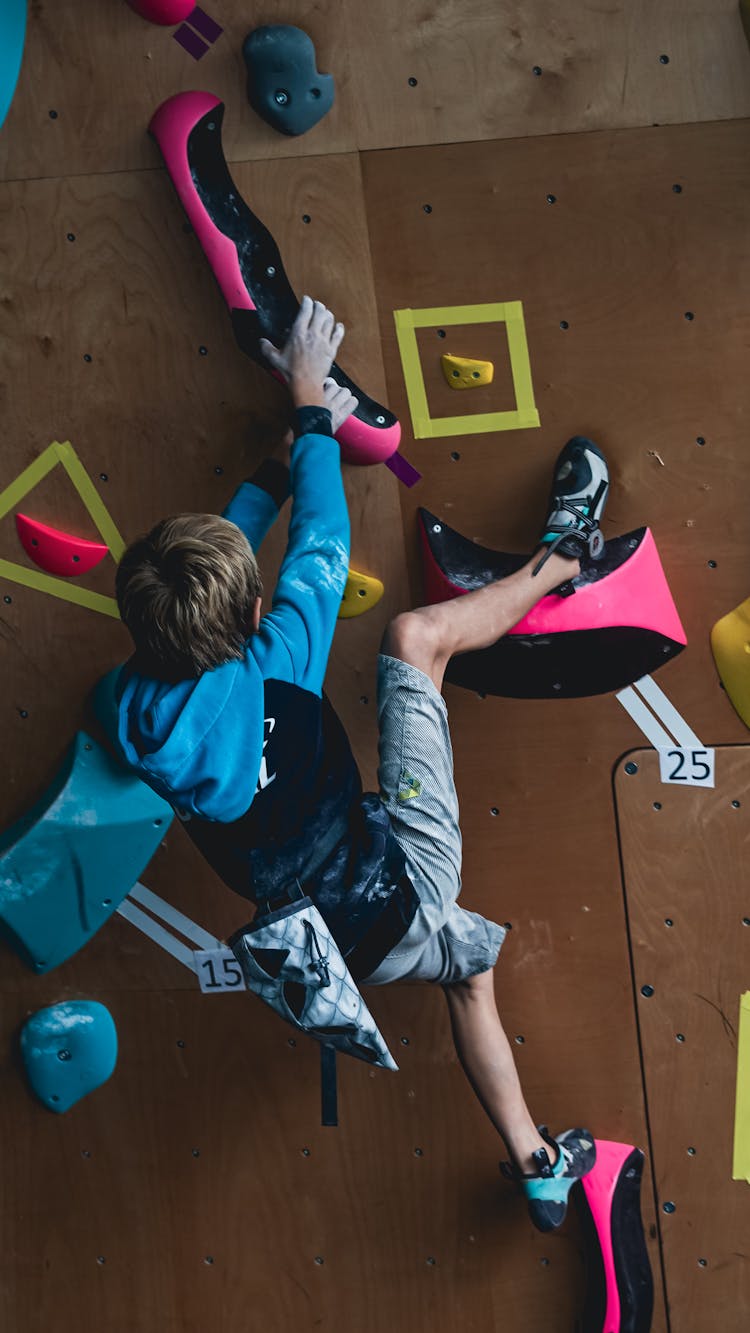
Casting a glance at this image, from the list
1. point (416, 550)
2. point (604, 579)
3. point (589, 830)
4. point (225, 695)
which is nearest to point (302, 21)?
point (416, 550)

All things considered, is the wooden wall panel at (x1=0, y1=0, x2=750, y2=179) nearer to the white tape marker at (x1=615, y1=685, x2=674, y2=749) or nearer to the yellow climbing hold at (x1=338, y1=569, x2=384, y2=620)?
the yellow climbing hold at (x1=338, y1=569, x2=384, y2=620)

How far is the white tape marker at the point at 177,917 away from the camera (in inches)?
105

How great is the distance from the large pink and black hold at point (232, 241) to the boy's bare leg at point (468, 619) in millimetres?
385

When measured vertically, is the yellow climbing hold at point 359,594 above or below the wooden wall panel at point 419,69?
below

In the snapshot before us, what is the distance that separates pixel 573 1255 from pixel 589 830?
35.8 inches

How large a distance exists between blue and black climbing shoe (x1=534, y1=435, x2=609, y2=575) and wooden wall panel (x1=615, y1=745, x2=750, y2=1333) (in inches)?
18.3

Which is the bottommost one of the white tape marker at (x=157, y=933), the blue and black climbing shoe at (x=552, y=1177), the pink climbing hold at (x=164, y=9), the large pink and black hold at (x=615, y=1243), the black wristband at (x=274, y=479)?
the large pink and black hold at (x=615, y=1243)

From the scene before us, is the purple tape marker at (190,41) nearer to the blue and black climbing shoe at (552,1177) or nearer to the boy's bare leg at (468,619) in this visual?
the boy's bare leg at (468,619)

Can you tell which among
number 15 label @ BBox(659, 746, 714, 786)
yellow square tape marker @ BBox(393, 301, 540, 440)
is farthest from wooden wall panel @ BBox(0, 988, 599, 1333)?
yellow square tape marker @ BBox(393, 301, 540, 440)

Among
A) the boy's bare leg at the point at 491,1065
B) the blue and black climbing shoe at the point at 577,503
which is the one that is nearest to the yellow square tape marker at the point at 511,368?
the blue and black climbing shoe at the point at 577,503

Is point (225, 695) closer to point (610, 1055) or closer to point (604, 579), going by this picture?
point (604, 579)

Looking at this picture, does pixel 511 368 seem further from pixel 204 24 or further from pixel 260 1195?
pixel 260 1195

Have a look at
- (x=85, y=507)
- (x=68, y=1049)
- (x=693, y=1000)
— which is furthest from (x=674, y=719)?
(x=68, y=1049)

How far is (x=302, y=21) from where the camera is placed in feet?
8.00
